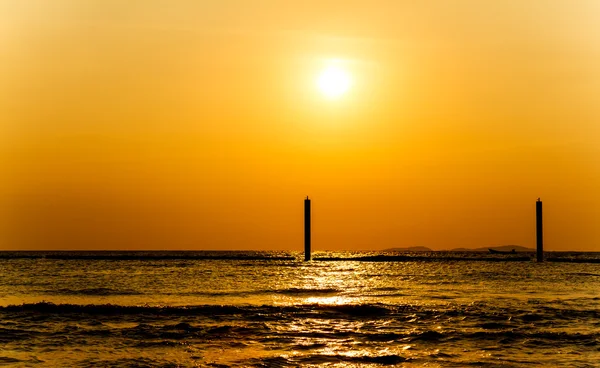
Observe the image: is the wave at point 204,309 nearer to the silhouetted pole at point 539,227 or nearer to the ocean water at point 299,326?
the ocean water at point 299,326

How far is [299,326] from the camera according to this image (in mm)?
32281

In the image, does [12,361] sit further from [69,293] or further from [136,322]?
[69,293]

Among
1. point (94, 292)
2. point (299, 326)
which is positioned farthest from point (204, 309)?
point (94, 292)

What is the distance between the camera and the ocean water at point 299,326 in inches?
979

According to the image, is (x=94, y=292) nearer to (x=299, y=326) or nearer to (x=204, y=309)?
(x=204, y=309)

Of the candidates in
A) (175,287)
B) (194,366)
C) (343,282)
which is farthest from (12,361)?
(343,282)

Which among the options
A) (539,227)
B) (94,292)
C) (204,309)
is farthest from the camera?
(539,227)

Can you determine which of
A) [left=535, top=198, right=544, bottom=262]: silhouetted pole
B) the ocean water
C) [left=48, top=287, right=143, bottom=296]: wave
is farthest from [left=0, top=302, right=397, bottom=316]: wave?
[left=535, top=198, right=544, bottom=262]: silhouetted pole

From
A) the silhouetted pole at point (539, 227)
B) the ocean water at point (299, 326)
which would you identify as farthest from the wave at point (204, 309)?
the silhouetted pole at point (539, 227)

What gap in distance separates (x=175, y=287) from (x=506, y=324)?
2828 cm

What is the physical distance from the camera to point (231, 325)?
32.5m

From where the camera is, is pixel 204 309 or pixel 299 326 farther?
pixel 204 309

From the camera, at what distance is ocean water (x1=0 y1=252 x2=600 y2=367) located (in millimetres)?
24875

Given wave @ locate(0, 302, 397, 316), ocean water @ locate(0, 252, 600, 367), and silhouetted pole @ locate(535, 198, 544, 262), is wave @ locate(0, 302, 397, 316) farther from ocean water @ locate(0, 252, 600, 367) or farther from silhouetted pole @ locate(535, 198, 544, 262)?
silhouetted pole @ locate(535, 198, 544, 262)
